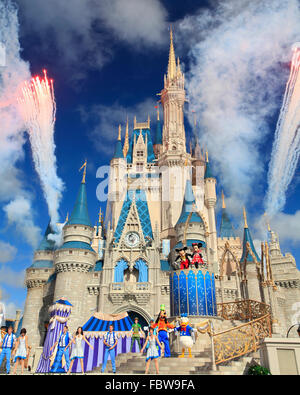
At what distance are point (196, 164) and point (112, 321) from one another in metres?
30.1

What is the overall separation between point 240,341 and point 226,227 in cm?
3378

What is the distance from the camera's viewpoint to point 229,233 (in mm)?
44281

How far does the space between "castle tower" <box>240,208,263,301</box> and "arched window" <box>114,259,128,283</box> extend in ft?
37.7

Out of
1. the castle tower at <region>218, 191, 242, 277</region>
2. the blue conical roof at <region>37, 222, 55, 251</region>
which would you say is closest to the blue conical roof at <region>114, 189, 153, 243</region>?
the blue conical roof at <region>37, 222, 55, 251</region>

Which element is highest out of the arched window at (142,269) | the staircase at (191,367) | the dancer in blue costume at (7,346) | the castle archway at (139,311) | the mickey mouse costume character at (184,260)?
the arched window at (142,269)

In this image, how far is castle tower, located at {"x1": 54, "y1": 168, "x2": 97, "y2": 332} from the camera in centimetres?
2789

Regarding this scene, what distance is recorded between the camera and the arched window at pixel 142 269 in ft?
96.3

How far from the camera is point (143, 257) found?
99.4 feet

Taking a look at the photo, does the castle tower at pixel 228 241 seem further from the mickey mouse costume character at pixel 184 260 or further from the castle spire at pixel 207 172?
the mickey mouse costume character at pixel 184 260

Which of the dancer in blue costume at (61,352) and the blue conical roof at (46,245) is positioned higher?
the blue conical roof at (46,245)

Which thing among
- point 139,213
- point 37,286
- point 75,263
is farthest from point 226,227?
point 37,286

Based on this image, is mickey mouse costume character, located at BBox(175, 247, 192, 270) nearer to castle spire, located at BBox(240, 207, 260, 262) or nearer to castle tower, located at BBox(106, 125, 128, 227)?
castle spire, located at BBox(240, 207, 260, 262)

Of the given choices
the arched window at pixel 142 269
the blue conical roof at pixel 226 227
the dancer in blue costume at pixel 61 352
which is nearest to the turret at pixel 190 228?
the arched window at pixel 142 269
